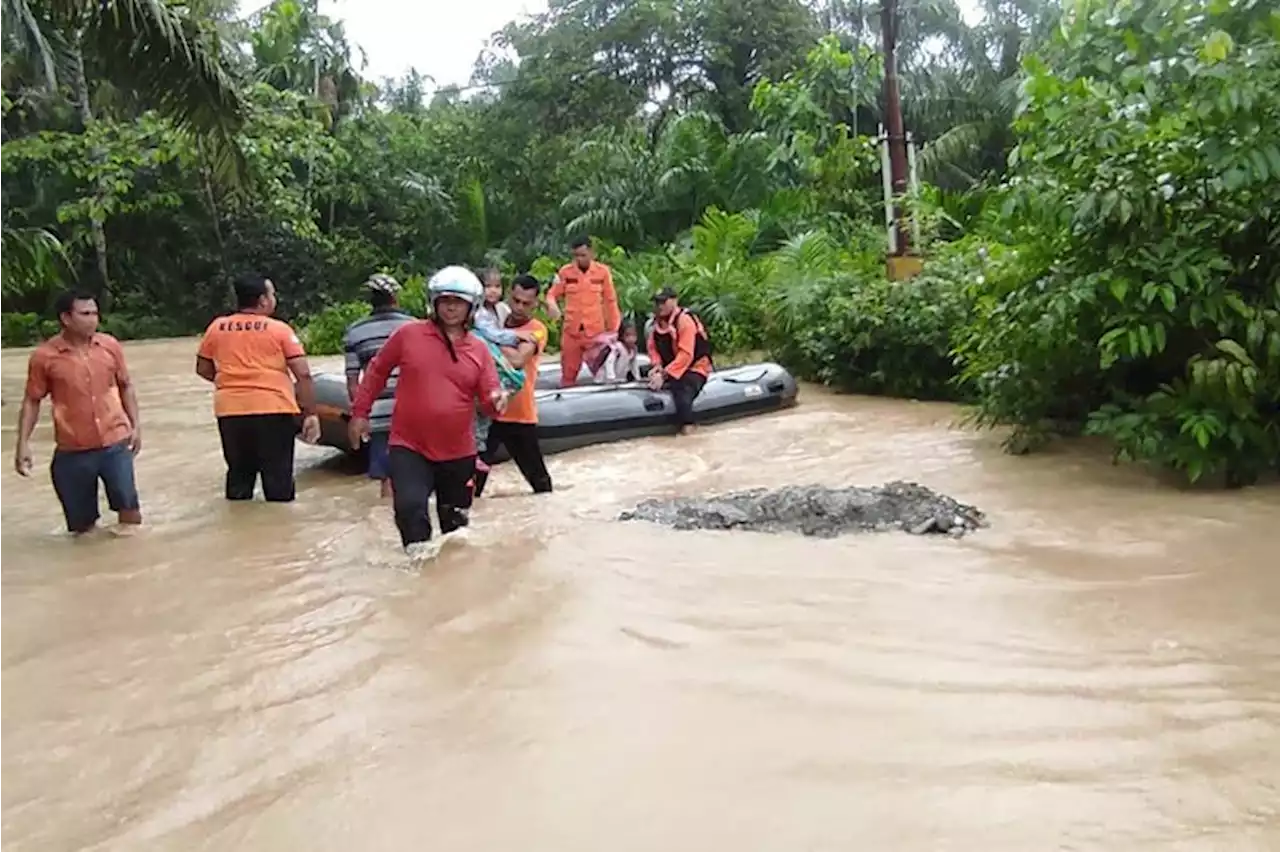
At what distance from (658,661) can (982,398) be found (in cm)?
523

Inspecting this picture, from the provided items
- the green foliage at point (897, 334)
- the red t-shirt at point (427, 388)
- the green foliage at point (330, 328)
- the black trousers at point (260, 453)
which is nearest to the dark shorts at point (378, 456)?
the black trousers at point (260, 453)

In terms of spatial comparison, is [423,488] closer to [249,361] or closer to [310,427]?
[310,427]

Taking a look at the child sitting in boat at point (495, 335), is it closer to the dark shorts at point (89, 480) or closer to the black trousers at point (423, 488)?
the black trousers at point (423, 488)

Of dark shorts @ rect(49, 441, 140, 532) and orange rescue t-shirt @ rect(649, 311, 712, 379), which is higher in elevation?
orange rescue t-shirt @ rect(649, 311, 712, 379)

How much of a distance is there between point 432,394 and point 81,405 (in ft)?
6.92

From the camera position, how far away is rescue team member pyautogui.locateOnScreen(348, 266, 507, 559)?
6.20 meters

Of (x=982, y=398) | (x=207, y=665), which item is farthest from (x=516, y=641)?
(x=982, y=398)

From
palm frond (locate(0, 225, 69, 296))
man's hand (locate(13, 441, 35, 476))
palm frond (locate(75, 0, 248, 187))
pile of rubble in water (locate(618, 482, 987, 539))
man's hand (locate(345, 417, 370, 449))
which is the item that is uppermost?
palm frond (locate(75, 0, 248, 187))

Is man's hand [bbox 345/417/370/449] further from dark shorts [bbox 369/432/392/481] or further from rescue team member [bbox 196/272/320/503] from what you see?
dark shorts [bbox 369/432/392/481]

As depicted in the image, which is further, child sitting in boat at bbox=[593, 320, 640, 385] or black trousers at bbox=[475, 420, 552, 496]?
child sitting in boat at bbox=[593, 320, 640, 385]

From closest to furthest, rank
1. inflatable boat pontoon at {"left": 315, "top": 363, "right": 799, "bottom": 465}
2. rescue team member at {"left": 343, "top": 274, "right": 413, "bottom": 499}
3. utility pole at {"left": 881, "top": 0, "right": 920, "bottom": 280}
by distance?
rescue team member at {"left": 343, "top": 274, "right": 413, "bottom": 499}, inflatable boat pontoon at {"left": 315, "top": 363, "right": 799, "bottom": 465}, utility pole at {"left": 881, "top": 0, "right": 920, "bottom": 280}

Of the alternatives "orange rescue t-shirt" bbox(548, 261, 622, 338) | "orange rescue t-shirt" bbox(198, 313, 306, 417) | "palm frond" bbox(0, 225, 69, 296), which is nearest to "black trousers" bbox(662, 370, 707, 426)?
"orange rescue t-shirt" bbox(548, 261, 622, 338)

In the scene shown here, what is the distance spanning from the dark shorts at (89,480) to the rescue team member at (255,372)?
66 centimetres

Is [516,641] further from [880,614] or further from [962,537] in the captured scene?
[962,537]
